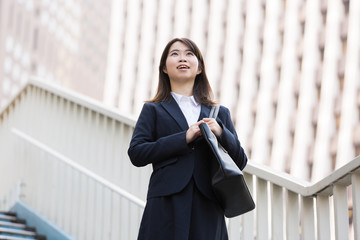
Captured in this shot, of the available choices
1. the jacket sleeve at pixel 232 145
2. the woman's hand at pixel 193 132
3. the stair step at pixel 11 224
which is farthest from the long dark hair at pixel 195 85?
the stair step at pixel 11 224

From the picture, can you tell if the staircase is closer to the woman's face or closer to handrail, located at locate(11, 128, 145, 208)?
handrail, located at locate(11, 128, 145, 208)

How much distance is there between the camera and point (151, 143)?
259cm

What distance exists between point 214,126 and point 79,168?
2.59 metres

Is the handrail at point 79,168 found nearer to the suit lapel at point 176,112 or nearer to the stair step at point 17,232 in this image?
the stair step at point 17,232

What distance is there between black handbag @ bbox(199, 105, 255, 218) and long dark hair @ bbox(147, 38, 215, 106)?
35 centimetres

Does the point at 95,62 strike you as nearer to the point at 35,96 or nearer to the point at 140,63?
the point at 140,63

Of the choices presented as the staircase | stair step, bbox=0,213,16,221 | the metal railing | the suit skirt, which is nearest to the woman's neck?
the suit skirt

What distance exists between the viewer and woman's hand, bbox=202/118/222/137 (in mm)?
2518

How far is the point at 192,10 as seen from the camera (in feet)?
179

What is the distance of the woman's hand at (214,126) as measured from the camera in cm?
252

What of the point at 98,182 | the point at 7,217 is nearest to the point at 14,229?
the point at 7,217

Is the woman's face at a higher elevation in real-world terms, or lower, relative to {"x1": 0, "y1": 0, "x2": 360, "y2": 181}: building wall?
higher

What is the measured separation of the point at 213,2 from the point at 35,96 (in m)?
47.4

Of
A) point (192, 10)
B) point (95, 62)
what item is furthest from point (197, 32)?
point (95, 62)
